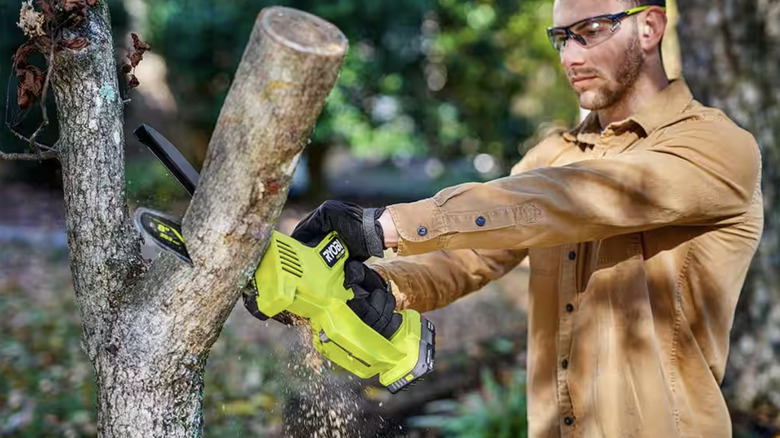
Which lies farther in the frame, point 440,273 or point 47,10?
point 440,273

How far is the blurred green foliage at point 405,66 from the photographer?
8234 mm

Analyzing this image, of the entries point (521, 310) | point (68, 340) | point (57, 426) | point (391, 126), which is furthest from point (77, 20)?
point (391, 126)

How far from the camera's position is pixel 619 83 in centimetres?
239

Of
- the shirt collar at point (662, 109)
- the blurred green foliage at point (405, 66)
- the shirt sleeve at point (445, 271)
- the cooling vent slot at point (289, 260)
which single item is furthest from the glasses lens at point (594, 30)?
the blurred green foliage at point (405, 66)

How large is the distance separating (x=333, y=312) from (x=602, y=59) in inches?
47.1

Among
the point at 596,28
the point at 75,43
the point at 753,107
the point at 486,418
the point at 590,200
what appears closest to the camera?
the point at 75,43

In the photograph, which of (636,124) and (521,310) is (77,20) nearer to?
(636,124)

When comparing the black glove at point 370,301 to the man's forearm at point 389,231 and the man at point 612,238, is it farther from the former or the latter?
the man's forearm at point 389,231

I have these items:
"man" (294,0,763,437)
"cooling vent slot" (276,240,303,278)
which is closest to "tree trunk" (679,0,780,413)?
"man" (294,0,763,437)

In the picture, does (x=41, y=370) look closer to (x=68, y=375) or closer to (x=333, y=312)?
(x=68, y=375)

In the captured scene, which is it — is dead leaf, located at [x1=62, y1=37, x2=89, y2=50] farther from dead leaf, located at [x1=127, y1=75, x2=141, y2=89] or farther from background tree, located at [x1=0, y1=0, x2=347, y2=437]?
dead leaf, located at [x1=127, y1=75, x2=141, y2=89]

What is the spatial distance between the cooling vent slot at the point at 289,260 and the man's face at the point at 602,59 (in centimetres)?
115

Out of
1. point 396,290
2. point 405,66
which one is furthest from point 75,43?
point 405,66

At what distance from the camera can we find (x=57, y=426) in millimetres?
3973
